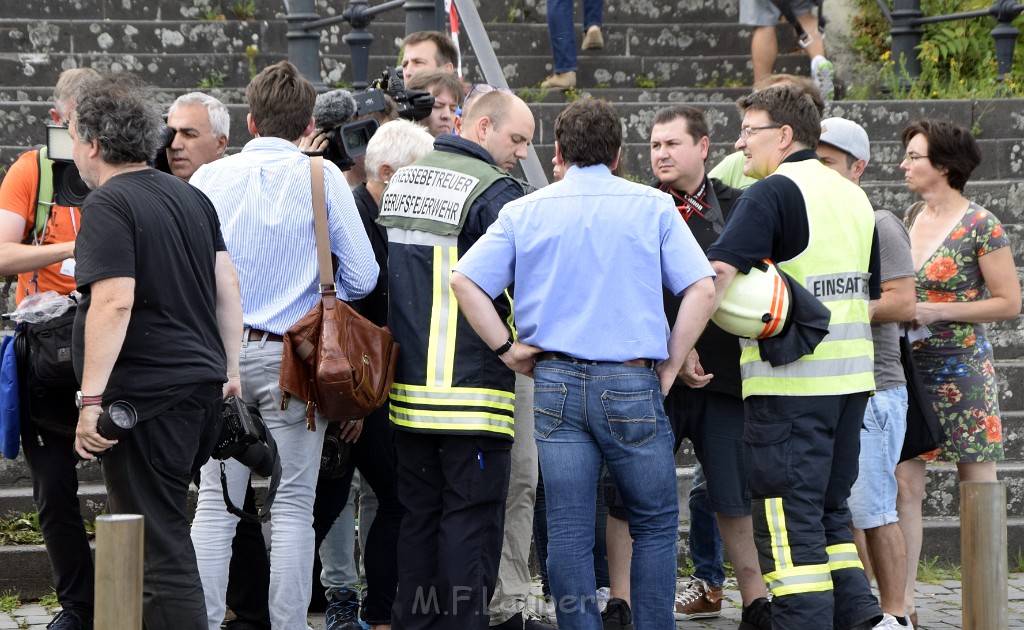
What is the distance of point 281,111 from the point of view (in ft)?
15.0

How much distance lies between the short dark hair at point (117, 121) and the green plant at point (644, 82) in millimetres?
6025

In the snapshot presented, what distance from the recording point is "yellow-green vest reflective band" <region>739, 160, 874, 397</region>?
439cm

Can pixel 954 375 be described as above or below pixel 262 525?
above

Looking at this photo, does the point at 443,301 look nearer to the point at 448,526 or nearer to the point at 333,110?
the point at 448,526

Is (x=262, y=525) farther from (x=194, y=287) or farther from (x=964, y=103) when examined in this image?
(x=964, y=103)

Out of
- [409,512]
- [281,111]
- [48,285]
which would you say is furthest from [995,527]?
[48,285]

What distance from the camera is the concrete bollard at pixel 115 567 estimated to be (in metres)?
2.86

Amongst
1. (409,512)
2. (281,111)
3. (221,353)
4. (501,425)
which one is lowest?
→ (409,512)

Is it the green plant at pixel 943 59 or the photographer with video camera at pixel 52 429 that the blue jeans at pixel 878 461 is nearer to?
the photographer with video camera at pixel 52 429

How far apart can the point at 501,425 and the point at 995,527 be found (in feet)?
5.38

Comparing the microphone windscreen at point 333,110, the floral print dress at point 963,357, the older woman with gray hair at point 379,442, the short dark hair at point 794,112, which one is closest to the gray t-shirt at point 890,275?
the floral print dress at point 963,357

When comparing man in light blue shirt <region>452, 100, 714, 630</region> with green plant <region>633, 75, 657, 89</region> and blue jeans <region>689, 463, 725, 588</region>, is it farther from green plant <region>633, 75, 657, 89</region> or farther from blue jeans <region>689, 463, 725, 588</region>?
green plant <region>633, 75, 657, 89</region>

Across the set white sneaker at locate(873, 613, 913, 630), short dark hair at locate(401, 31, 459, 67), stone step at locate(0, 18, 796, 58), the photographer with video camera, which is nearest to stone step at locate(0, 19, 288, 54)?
stone step at locate(0, 18, 796, 58)

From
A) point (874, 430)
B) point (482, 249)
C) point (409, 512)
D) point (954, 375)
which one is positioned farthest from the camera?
point (954, 375)
